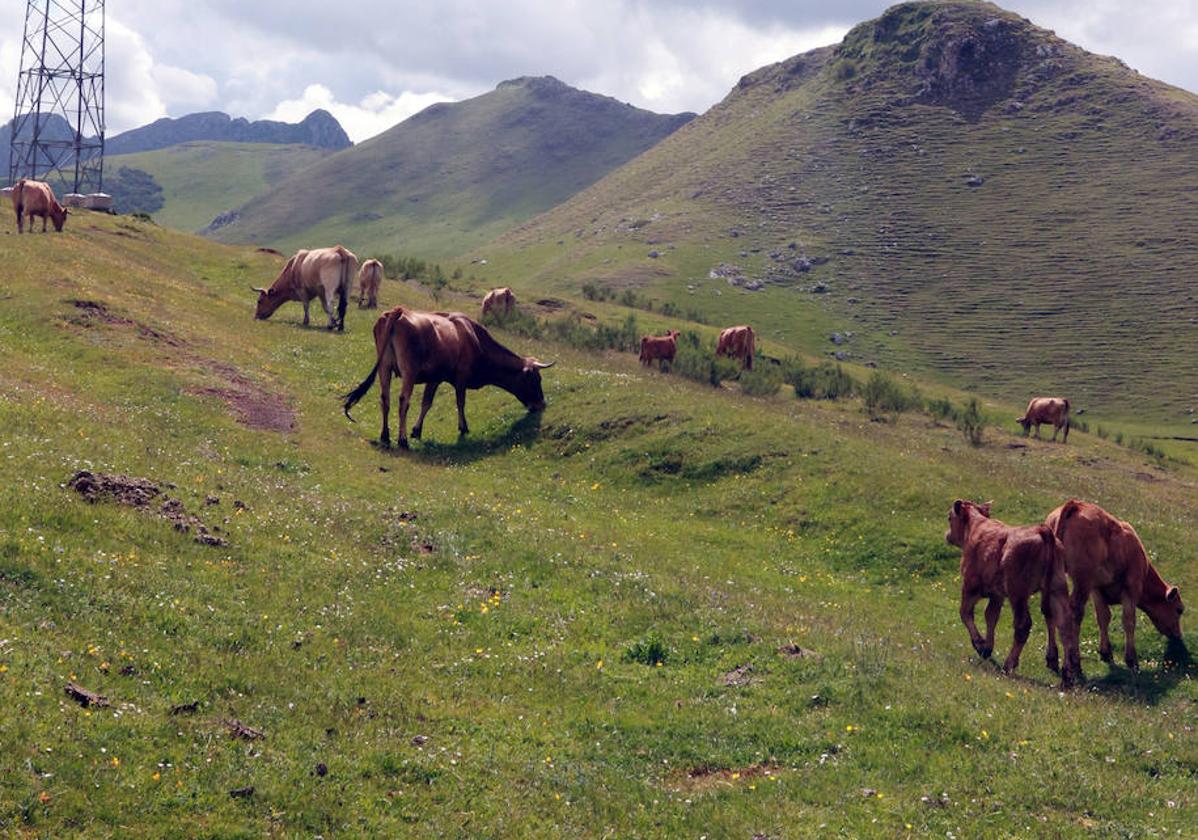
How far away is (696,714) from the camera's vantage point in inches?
472

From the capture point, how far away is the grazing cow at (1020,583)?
1516cm

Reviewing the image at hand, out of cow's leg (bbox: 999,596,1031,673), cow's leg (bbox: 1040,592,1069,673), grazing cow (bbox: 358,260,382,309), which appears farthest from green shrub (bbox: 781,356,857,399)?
cow's leg (bbox: 999,596,1031,673)

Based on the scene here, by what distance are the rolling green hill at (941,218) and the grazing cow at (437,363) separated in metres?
69.7

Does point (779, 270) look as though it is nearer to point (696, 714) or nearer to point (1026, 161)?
point (1026, 161)

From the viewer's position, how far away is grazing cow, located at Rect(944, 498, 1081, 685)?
49.7ft

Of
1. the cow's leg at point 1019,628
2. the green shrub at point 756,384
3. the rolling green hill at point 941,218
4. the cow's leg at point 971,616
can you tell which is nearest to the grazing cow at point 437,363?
the green shrub at point 756,384

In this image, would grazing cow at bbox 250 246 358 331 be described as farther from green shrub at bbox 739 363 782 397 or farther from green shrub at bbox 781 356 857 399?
green shrub at bbox 781 356 857 399

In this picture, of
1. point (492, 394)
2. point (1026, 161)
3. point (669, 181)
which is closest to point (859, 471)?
point (492, 394)

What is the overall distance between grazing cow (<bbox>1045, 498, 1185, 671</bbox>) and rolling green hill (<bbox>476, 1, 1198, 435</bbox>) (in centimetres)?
7445

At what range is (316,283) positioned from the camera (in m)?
42.3

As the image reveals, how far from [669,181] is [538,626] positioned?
154148mm

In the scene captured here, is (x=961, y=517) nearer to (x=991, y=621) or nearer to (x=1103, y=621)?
(x=991, y=621)

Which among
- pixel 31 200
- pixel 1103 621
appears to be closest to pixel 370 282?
pixel 31 200

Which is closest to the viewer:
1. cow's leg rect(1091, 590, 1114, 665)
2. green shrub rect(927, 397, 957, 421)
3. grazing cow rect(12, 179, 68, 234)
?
cow's leg rect(1091, 590, 1114, 665)
